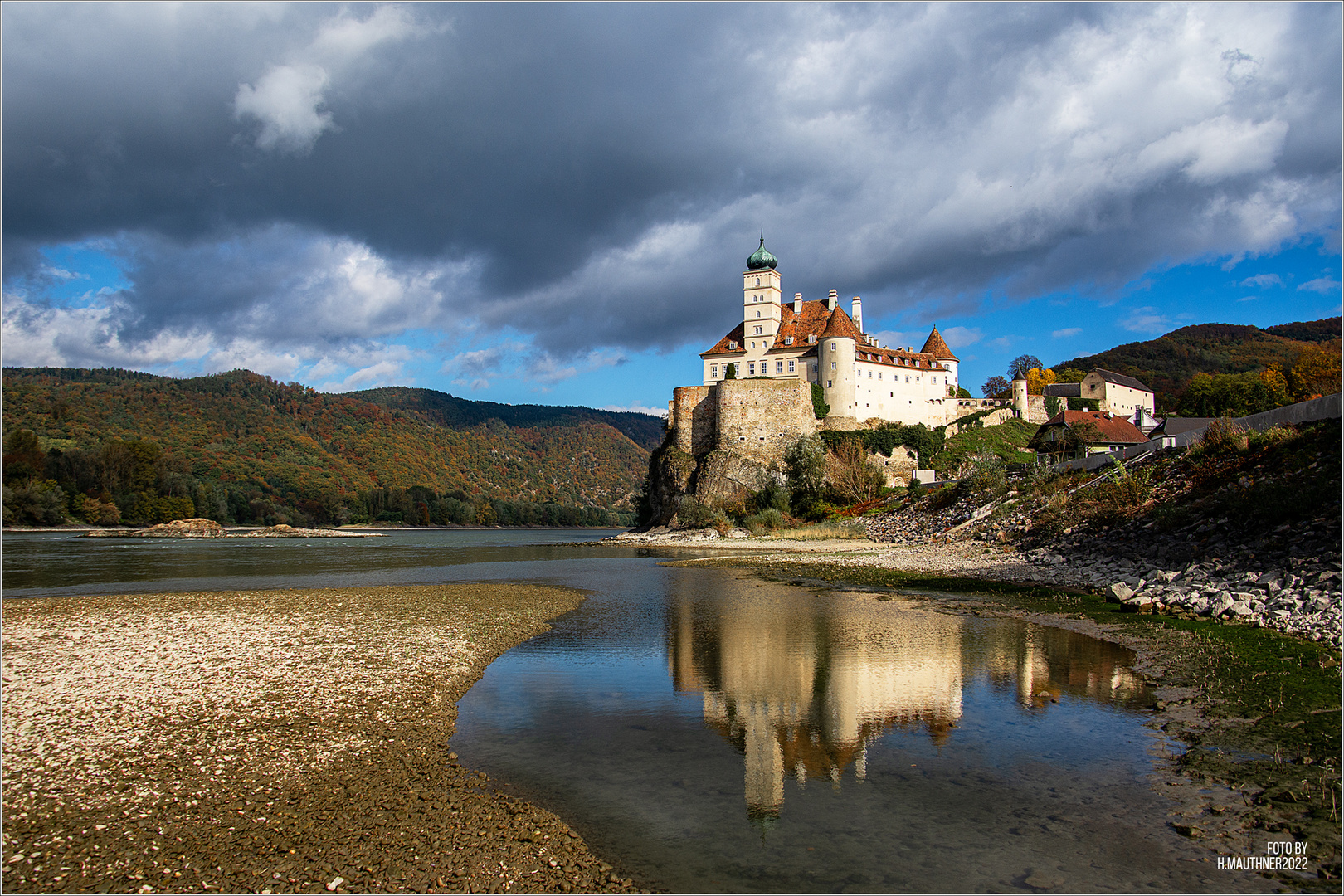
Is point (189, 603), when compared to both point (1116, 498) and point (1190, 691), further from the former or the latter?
point (1116, 498)

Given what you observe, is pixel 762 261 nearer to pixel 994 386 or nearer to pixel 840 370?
pixel 840 370

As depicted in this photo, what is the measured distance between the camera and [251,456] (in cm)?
12138

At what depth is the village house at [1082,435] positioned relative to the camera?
5725cm

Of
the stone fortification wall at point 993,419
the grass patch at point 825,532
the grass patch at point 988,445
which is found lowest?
the grass patch at point 825,532

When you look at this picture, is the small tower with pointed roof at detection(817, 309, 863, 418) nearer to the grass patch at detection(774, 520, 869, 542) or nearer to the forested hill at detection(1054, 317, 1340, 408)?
the grass patch at detection(774, 520, 869, 542)

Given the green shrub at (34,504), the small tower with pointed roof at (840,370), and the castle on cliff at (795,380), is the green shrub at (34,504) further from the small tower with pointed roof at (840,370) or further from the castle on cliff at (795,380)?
the small tower with pointed roof at (840,370)

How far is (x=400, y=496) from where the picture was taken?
423 feet

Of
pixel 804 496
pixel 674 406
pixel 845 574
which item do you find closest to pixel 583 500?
pixel 674 406

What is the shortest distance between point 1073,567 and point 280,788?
22.9 meters

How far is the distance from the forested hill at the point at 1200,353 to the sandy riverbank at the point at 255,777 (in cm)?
10210

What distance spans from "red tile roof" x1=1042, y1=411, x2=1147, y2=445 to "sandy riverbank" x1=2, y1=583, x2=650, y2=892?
59529mm

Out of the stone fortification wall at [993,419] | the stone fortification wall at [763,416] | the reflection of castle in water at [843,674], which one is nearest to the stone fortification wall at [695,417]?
the stone fortification wall at [763,416]

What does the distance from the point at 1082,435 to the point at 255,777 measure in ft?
206

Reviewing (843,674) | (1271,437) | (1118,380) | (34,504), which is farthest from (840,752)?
(34,504)
